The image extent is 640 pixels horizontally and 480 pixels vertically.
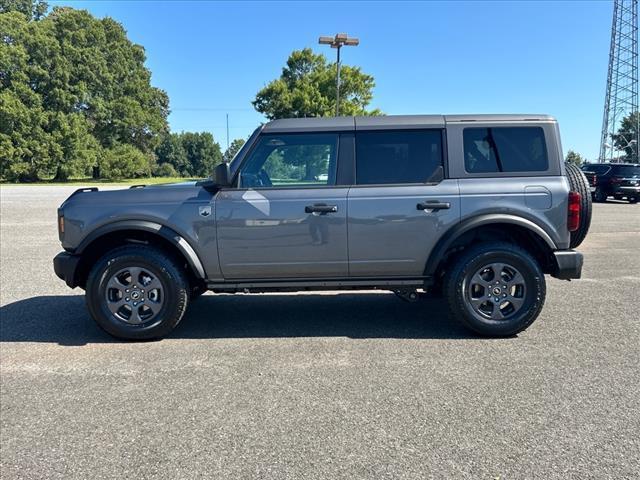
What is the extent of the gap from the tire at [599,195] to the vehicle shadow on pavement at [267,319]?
18480mm

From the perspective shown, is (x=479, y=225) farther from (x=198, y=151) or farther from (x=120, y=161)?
(x=198, y=151)

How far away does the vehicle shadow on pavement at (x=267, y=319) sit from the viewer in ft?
14.7

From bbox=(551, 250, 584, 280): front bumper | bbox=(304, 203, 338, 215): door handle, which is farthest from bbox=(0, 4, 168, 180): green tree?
bbox=(551, 250, 584, 280): front bumper

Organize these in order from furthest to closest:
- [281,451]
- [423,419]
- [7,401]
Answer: [7,401] → [423,419] → [281,451]

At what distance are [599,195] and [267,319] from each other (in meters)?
20.5

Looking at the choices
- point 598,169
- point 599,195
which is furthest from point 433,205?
point 598,169

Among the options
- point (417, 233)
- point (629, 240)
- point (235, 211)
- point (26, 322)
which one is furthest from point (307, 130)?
point (629, 240)

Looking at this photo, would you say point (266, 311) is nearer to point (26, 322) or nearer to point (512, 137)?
point (26, 322)

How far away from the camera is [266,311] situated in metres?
5.23

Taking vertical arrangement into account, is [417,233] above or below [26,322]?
above

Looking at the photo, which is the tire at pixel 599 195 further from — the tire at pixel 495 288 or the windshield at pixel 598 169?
the tire at pixel 495 288

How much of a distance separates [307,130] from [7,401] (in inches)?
125

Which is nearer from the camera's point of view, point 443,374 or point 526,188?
point 443,374

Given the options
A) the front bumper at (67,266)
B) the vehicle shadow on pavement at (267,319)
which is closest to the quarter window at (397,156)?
the vehicle shadow on pavement at (267,319)
